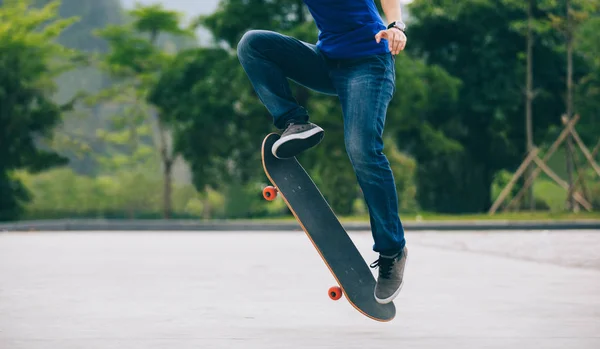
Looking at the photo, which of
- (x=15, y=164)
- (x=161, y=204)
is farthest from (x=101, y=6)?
(x=15, y=164)

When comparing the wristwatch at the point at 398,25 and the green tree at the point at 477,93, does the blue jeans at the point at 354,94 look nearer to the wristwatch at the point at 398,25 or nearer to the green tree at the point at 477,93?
the wristwatch at the point at 398,25

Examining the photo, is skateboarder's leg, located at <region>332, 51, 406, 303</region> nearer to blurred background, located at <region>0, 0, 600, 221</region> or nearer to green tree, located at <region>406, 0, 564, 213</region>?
blurred background, located at <region>0, 0, 600, 221</region>

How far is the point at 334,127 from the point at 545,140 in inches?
420

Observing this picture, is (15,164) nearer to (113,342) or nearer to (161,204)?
(161,204)

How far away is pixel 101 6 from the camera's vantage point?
90.9m

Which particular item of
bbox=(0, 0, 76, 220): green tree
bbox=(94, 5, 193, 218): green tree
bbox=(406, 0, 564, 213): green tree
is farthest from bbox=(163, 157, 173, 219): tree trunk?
bbox=(406, 0, 564, 213): green tree

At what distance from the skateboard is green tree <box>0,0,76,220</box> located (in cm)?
3123

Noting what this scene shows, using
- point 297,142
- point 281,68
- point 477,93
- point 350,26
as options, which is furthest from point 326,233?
point 477,93

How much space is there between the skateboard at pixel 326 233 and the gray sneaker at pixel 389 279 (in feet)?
0.19

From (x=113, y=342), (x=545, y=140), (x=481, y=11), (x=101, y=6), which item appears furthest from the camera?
(x=101, y=6)

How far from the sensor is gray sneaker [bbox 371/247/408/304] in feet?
16.2

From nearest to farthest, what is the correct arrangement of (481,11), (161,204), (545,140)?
(481,11) → (545,140) → (161,204)

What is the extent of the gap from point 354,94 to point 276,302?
2357 mm

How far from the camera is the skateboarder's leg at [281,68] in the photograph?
5.05 meters
